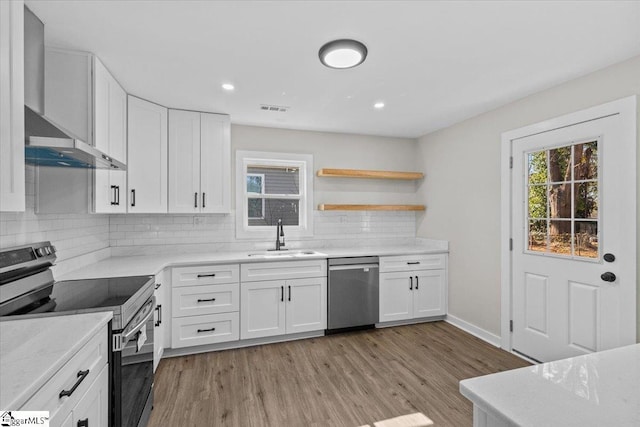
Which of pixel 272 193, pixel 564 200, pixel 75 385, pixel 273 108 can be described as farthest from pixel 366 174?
pixel 75 385

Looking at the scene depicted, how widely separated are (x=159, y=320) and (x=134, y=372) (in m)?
0.97

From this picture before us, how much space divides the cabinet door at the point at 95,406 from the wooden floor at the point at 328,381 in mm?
769

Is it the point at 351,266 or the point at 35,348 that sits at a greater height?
the point at 35,348

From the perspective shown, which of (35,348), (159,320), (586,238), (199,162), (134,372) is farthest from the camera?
(199,162)

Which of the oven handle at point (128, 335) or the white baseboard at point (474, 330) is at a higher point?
the oven handle at point (128, 335)

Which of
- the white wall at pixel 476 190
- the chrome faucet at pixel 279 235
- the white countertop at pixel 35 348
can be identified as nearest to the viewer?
the white countertop at pixel 35 348

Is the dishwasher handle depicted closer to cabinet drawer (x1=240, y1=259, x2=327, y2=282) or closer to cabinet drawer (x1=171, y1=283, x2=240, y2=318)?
cabinet drawer (x1=240, y1=259, x2=327, y2=282)

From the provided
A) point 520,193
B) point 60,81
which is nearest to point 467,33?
point 520,193

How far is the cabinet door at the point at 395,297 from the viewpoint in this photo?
12.0 ft

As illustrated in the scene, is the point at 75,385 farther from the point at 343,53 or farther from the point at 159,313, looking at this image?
the point at 343,53

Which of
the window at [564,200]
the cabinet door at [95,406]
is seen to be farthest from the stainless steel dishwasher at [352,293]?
the cabinet door at [95,406]

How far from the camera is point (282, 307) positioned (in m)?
3.28

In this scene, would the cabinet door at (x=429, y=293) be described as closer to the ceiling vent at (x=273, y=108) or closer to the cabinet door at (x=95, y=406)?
the ceiling vent at (x=273, y=108)

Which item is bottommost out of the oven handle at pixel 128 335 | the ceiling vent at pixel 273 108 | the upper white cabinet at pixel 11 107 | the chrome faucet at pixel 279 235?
the oven handle at pixel 128 335
